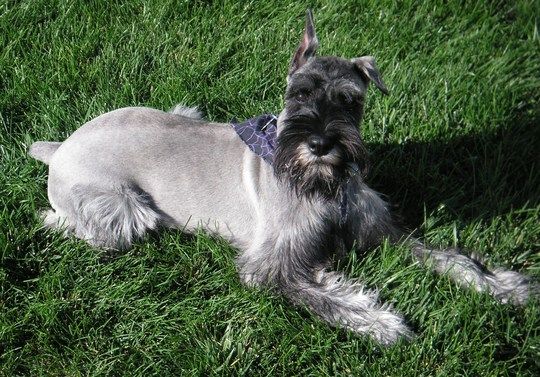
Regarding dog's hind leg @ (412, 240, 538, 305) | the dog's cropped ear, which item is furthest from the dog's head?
dog's hind leg @ (412, 240, 538, 305)

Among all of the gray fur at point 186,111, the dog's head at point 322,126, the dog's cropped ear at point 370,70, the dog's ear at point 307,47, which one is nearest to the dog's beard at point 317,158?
the dog's head at point 322,126

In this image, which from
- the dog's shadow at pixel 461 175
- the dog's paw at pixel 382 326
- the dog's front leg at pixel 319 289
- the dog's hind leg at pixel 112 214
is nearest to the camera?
the dog's paw at pixel 382 326

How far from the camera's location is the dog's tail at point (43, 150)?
474 cm

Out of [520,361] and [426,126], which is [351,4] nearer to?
[426,126]

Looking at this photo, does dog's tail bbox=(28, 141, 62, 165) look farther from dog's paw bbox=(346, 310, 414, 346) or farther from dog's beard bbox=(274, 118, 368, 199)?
dog's paw bbox=(346, 310, 414, 346)

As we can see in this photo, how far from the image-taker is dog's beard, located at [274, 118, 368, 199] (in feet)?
11.9

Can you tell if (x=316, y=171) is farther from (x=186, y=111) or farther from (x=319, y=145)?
(x=186, y=111)

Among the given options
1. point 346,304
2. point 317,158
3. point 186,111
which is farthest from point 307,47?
point 346,304

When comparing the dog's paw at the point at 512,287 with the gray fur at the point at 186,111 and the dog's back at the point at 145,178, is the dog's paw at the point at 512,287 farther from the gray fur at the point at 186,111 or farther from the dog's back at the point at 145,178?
the gray fur at the point at 186,111

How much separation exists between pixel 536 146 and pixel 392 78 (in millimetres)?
1197

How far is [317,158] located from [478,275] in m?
1.28

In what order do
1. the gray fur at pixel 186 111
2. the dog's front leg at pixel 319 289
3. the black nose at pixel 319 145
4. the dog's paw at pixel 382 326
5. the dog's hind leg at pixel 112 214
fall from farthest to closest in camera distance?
the gray fur at pixel 186 111 < the dog's hind leg at pixel 112 214 < the dog's front leg at pixel 319 289 < the dog's paw at pixel 382 326 < the black nose at pixel 319 145

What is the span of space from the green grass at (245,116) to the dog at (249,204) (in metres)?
0.12

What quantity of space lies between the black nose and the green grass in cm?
97
